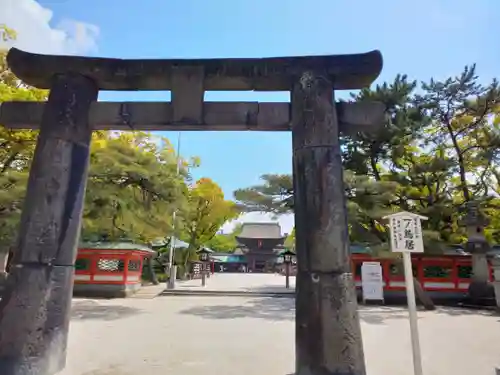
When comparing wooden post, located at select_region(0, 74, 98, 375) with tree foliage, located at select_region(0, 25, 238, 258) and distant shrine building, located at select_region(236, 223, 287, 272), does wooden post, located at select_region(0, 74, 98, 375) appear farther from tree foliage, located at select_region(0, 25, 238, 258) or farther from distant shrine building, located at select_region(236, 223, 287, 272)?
distant shrine building, located at select_region(236, 223, 287, 272)

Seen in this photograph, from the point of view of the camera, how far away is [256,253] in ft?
179

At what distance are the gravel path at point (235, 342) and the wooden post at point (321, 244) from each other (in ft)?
5.76

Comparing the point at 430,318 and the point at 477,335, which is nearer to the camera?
the point at 477,335

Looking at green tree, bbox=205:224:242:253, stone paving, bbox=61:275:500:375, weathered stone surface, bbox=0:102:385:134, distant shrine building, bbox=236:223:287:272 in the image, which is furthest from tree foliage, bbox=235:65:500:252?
green tree, bbox=205:224:242:253

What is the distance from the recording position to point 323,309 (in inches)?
178

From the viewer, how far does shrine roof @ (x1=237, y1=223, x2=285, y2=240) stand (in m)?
55.4

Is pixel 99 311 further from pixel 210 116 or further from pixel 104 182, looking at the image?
pixel 210 116

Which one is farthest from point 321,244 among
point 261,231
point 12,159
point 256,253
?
point 261,231

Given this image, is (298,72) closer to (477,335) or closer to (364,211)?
(477,335)

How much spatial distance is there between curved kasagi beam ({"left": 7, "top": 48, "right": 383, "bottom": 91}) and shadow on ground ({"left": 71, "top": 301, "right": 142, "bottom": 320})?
858cm

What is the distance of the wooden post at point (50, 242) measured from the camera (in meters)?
4.56

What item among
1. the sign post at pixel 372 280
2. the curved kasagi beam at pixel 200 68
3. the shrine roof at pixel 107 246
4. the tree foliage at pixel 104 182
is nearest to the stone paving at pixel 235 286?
the shrine roof at pixel 107 246

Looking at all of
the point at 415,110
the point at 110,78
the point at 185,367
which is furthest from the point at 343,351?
the point at 415,110

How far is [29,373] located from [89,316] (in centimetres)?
808
